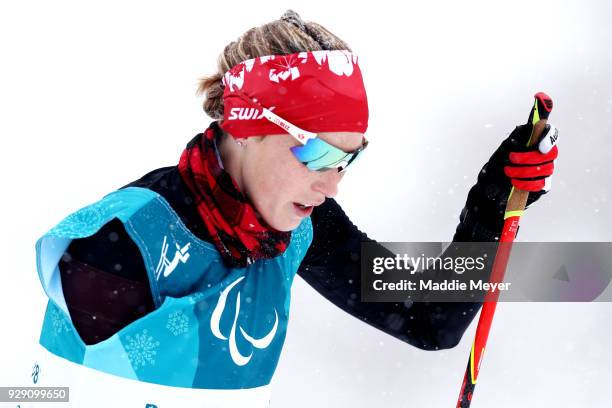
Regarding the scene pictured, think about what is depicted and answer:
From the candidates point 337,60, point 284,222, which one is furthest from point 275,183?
point 337,60

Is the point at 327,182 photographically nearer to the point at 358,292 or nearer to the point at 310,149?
the point at 310,149

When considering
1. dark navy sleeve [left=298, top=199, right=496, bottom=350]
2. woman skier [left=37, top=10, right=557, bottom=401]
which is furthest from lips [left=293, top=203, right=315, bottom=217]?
dark navy sleeve [left=298, top=199, right=496, bottom=350]

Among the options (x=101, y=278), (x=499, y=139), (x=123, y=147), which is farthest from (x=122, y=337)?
(x=499, y=139)

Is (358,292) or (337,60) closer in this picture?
(337,60)

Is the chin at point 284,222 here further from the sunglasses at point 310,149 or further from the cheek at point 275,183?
the sunglasses at point 310,149

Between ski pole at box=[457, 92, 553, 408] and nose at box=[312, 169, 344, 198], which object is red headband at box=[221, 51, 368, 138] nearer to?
nose at box=[312, 169, 344, 198]

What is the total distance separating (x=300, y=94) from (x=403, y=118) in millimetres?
2926

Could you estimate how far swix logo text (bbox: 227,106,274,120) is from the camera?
1.54 metres

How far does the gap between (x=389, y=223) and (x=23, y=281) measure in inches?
84.6

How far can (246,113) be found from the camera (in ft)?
5.12

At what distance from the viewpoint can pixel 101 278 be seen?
143 centimetres

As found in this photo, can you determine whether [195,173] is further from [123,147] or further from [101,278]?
[123,147]

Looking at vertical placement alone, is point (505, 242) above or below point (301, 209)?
below

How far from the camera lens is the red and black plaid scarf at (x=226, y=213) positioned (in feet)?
5.15
